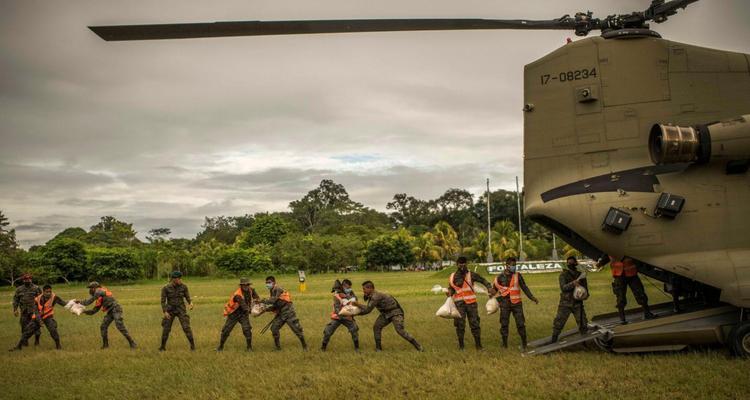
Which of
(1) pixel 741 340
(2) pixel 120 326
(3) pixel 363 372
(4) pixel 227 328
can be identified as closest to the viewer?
(1) pixel 741 340

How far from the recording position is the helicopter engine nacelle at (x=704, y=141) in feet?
34.1

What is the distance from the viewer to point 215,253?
73812 millimetres

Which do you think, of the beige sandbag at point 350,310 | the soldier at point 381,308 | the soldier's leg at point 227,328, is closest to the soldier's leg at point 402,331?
the soldier at point 381,308

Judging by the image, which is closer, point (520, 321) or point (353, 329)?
point (520, 321)

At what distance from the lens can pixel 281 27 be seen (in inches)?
341

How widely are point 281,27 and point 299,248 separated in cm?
6992

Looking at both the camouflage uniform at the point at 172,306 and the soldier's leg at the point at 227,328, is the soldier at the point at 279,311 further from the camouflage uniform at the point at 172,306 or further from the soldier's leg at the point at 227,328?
the camouflage uniform at the point at 172,306

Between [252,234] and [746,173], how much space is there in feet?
282

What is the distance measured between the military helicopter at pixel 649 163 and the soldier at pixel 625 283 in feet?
1.28

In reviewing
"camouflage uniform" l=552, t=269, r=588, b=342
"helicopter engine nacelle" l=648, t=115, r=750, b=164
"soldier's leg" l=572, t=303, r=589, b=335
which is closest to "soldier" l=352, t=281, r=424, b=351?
"camouflage uniform" l=552, t=269, r=588, b=342

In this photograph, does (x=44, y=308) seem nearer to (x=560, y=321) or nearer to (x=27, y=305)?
(x=27, y=305)

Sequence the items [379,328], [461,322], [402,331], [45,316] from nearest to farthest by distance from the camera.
Answer: [402,331] → [461,322] → [379,328] → [45,316]

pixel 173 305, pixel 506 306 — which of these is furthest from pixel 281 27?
pixel 173 305

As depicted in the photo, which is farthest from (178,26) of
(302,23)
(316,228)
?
(316,228)
